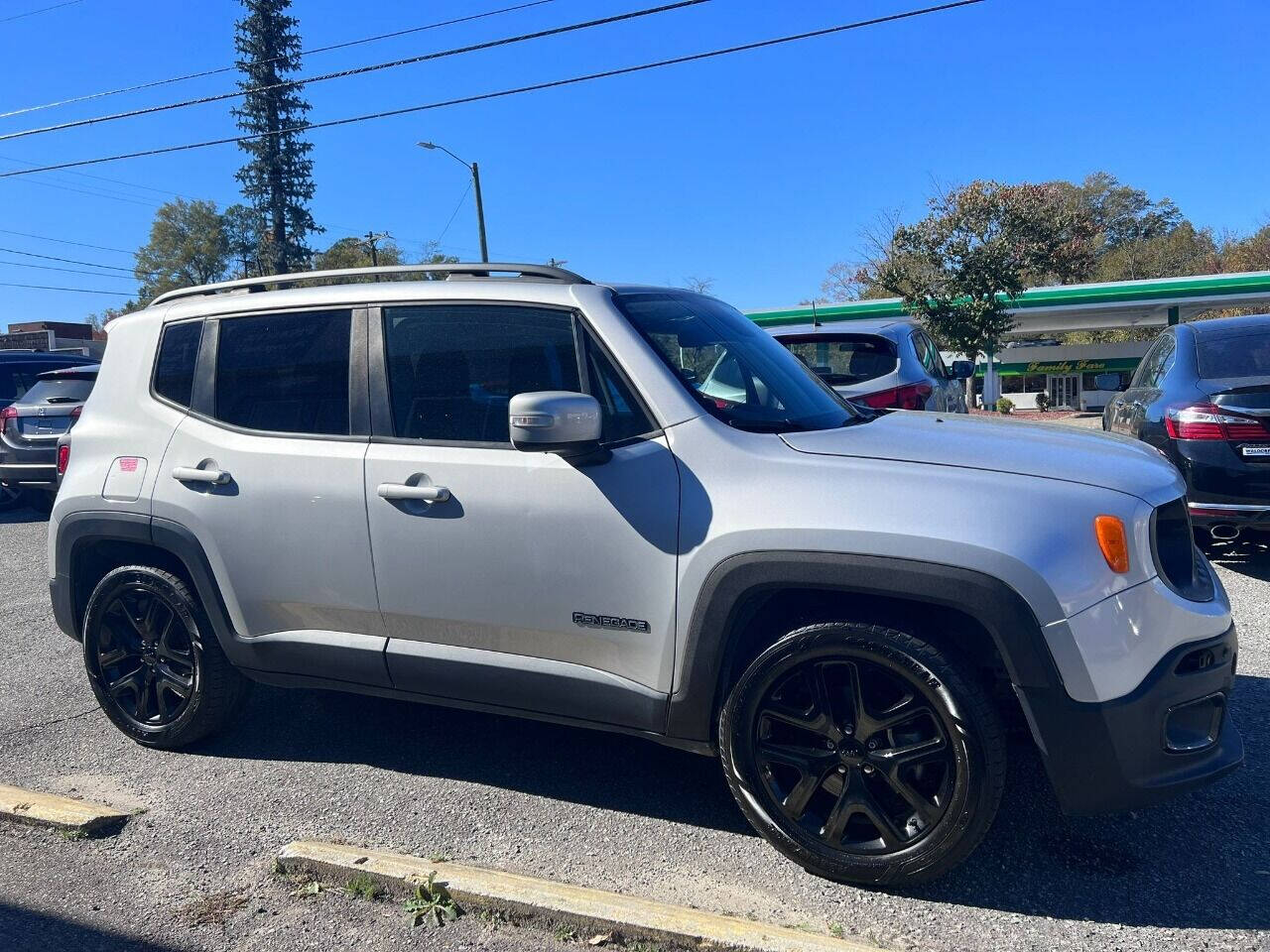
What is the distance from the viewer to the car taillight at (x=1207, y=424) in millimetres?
5844

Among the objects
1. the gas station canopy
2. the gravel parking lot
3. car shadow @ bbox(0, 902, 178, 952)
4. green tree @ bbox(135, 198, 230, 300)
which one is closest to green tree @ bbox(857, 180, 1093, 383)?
the gas station canopy

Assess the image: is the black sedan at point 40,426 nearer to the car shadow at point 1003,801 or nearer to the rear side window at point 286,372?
the car shadow at point 1003,801

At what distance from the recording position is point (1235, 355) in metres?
6.41

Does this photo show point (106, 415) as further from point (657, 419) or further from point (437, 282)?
point (657, 419)

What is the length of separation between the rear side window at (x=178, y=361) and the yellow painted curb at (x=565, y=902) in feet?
6.39

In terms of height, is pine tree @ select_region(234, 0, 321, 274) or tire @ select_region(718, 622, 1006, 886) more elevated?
pine tree @ select_region(234, 0, 321, 274)

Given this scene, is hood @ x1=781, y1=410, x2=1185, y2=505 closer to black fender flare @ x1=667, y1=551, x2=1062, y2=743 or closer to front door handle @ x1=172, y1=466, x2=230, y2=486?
black fender flare @ x1=667, y1=551, x2=1062, y2=743

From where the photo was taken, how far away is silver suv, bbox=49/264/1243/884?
2723mm

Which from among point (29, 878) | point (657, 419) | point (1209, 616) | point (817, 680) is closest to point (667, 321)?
point (657, 419)

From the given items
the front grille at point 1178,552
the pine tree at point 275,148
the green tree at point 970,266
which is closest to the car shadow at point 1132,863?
the front grille at point 1178,552

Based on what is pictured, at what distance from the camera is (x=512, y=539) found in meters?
3.27

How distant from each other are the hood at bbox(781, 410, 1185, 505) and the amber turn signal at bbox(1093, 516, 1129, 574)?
135 mm

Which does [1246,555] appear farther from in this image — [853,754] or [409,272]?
[409,272]

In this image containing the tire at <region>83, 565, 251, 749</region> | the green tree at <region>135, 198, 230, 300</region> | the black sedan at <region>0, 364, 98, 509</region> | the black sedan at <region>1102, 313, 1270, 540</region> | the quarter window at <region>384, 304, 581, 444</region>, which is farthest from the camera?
the green tree at <region>135, 198, 230, 300</region>
